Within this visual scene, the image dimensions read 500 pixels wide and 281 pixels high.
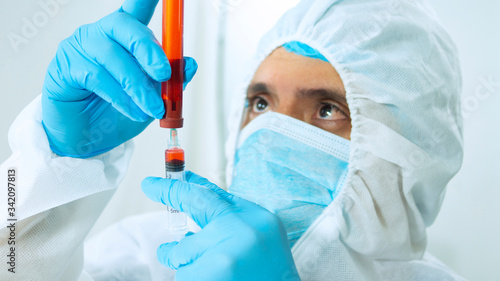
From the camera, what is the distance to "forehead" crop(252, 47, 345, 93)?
1186 millimetres

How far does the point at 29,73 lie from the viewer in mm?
1412

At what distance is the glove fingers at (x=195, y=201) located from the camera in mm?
772

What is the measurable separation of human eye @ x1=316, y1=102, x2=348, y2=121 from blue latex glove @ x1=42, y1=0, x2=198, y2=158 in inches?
19.6

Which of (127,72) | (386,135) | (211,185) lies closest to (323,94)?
(386,135)

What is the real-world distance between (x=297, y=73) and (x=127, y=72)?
56 centimetres

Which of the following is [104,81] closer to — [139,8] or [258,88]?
[139,8]

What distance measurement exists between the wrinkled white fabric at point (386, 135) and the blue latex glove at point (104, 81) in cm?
Answer: 51

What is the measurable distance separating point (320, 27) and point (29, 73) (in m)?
1.04

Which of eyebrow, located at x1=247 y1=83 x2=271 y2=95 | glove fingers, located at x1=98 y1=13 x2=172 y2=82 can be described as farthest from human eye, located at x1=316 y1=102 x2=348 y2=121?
glove fingers, located at x1=98 y1=13 x2=172 y2=82

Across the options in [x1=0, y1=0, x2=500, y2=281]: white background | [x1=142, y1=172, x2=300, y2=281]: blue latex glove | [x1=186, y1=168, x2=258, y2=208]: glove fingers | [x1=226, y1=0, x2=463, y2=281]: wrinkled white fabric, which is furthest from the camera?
[x1=0, y1=0, x2=500, y2=281]: white background

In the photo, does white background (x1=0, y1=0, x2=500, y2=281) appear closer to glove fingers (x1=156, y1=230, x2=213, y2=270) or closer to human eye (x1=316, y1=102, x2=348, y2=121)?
human eye (x1=316, y1=102, x2=348, y2=121)

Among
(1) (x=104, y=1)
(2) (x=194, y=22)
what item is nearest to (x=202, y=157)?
(2) (x=194, y=22)

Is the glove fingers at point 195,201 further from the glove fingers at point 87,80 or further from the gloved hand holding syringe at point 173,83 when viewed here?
the glove fingers at point 87,80

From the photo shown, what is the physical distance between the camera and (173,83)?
2.70 ft
